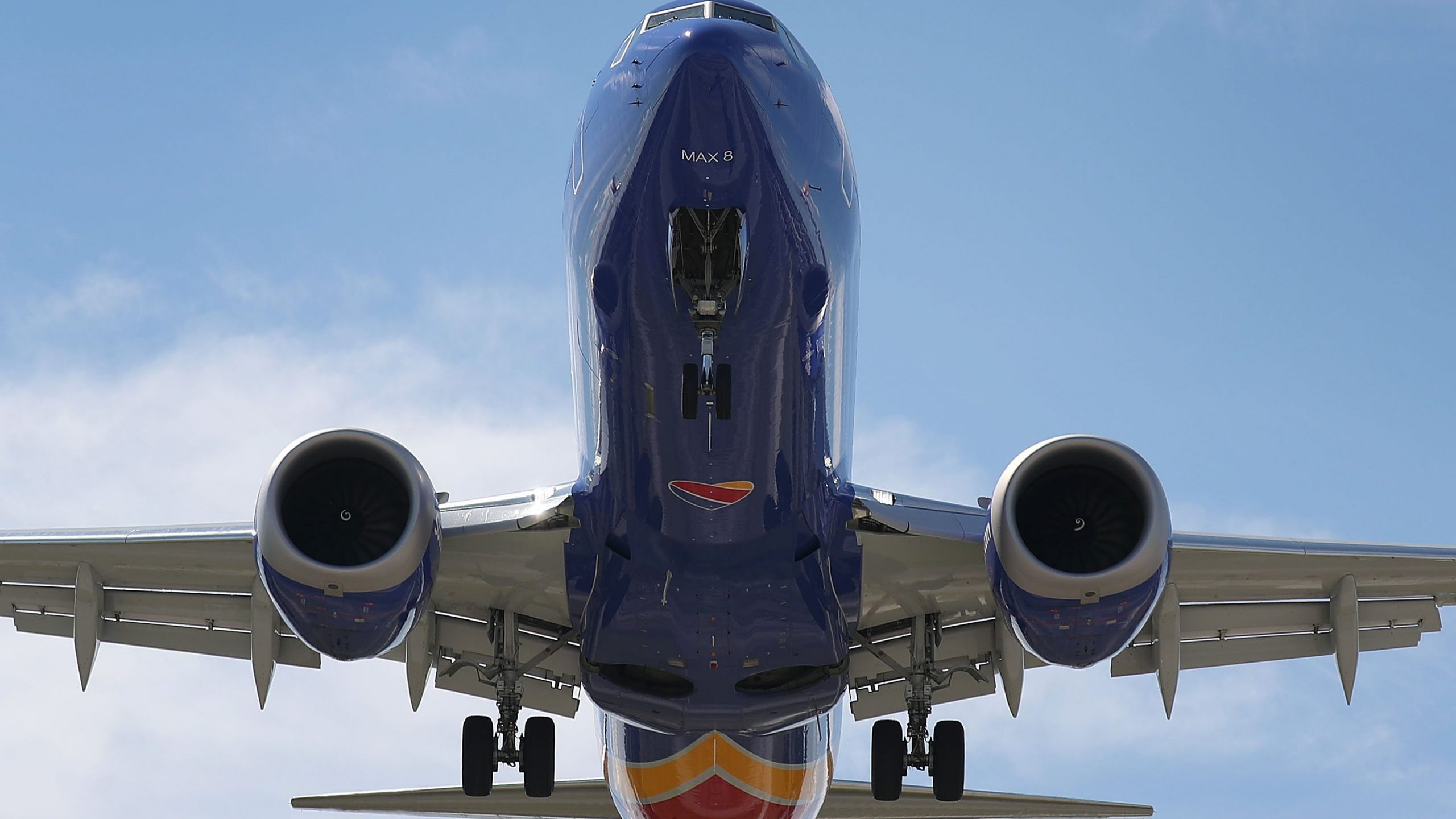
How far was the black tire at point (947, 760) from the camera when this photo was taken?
16.3 meters

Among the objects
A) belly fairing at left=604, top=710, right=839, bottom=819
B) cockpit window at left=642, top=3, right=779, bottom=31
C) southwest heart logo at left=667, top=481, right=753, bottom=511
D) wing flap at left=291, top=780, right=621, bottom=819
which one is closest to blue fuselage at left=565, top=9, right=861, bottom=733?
southwest heart logo at left=667, top=481, right=753, bottom=511

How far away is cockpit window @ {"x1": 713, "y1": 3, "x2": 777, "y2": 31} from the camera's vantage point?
11180 millimetres

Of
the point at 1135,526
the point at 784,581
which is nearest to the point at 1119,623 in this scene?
the point at 1135,526

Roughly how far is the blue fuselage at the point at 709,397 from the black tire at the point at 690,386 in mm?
43

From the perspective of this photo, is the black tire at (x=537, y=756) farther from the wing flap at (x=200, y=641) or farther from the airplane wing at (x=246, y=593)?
the wing flap at (x=200, y=641)

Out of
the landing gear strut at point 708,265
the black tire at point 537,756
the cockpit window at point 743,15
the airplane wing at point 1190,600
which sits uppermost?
the cockpit window at point 743,15

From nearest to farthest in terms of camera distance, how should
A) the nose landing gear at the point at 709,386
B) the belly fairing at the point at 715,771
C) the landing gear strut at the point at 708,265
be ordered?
the landing gear strut at the point at 708,265 < the nose landing gear at the point at 709,386 < the belly fairing at the point at 715,771

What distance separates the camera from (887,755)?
16.3 metres

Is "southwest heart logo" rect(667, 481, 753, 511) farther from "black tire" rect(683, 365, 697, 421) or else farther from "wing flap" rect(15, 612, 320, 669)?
"wing flap" rect(15, 612, 320, 669)

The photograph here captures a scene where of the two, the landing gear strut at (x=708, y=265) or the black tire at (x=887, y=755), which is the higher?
the landing gear strut at (x=708, y=265)

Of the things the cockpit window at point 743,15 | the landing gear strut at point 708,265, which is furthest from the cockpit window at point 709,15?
the landing gear strut at point 708,265

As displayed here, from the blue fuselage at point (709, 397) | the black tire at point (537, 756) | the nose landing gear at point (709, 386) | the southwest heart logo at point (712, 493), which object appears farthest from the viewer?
the black tire at point (537, 756)

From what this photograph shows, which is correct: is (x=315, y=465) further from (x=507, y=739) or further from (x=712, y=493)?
(x=507, y=739)

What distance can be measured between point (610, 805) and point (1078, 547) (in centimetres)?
722
